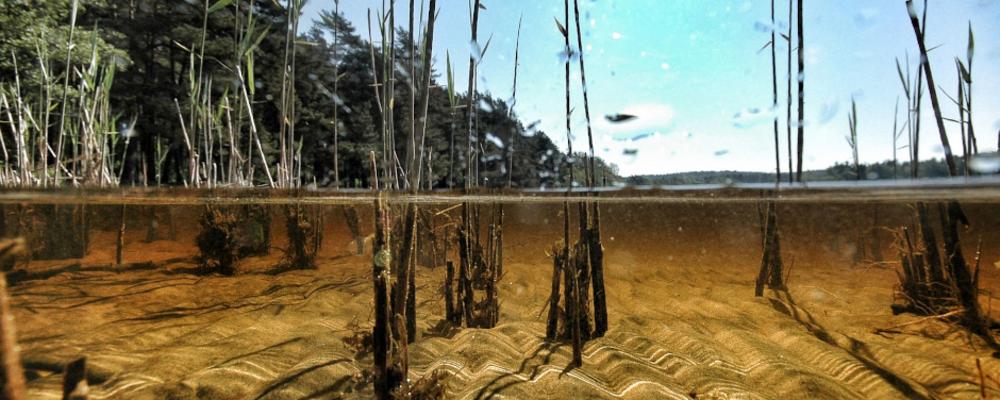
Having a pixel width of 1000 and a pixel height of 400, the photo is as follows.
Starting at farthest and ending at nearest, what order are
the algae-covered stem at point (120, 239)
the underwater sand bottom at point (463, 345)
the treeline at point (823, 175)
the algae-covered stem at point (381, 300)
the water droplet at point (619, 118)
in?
the algae-covered stem at point (120, 239) → the treeline at point (823, 175) → the water droplet at point (619, 118) → the underwater sand bottom at point (463, 345) → the algae-covered stem at point (381, 300)

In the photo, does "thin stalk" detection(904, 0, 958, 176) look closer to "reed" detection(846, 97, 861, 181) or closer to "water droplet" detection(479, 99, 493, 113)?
"reed" detection(846, 97, 861, 181)

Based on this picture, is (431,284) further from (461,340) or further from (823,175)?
(823,175)

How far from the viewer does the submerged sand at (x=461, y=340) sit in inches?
81.8

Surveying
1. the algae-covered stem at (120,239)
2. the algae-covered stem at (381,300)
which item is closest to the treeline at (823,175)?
the algae-covered stem at (381,300)

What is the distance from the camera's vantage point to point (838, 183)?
3449mm

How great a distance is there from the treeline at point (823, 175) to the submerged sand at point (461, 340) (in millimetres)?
1324

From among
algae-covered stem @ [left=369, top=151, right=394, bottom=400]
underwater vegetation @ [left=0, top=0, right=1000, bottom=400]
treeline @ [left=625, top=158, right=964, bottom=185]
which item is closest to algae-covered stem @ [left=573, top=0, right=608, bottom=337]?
underwater vegetation @ [left=0, top=0, right=1000, bottom=400]

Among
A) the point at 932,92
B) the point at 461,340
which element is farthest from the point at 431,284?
the point at 932,92

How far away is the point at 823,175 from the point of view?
3.68m

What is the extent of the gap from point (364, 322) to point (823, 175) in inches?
172

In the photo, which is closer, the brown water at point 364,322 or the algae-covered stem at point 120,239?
the brown water at point 364,322

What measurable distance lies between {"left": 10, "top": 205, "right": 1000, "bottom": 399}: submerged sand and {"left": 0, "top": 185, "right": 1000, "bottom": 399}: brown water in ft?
0.05

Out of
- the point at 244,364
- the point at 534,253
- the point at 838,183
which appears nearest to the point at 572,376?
the point at 244,364

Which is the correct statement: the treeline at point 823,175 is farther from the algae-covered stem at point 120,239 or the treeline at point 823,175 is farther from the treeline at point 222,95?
the algae-covered stem at point 120,239
